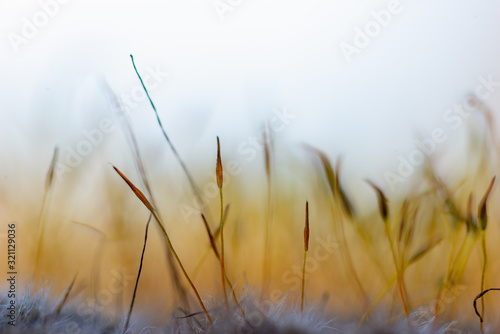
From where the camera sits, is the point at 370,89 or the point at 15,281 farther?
the point at 370,89

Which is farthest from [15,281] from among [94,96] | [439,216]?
[439,216]

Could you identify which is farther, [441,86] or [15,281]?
[441,86]

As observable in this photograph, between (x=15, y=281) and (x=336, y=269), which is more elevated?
(x=15, y=281)

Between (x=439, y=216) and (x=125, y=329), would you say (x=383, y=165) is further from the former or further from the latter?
(x=125, y=329)

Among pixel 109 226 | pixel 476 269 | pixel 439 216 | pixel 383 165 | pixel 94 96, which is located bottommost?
pixel 476 269

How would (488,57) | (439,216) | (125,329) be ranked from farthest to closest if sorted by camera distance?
(488,57)
(439,216)
(125,329)

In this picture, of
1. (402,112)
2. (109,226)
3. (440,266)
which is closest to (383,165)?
(402,112)

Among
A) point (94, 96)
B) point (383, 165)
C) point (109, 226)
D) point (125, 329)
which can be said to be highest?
point (94, 96)

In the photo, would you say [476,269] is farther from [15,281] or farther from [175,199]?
[15,281]

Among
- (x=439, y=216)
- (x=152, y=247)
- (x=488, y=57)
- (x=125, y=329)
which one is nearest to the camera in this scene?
(x=125, y=329)
